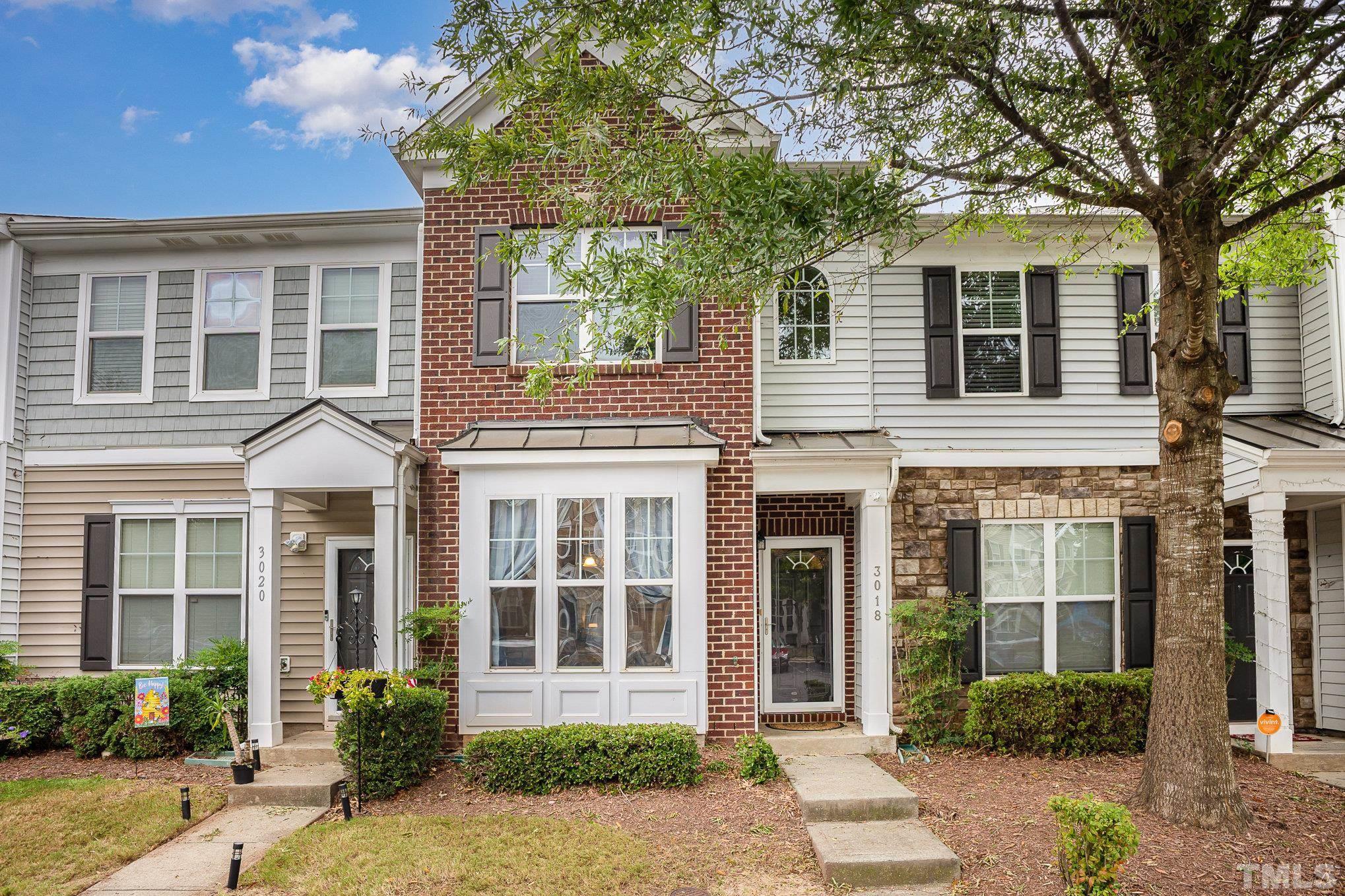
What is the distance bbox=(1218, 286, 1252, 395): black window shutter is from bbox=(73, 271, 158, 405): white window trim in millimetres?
12383

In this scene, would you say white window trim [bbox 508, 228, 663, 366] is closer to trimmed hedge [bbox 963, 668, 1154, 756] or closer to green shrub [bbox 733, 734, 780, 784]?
green shrub [bbox 733, 734, 780, 784]

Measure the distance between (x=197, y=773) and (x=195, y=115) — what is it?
52.7ft

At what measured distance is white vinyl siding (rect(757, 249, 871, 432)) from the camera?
33.4 feet

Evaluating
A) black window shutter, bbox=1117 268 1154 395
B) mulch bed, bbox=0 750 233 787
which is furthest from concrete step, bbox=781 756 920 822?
black window shutter, bbox=1117 268 1154 395

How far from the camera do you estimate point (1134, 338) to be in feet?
33.7

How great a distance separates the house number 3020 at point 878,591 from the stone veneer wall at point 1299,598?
4.18 m

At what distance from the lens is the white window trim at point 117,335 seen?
10422 mm

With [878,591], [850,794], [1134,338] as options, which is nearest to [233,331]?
[878,591]

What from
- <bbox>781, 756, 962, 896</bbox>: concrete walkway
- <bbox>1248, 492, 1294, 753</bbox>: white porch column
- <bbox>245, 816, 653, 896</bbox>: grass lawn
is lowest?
<bbox>245, 816, 653, 896</bbox>: grass lawn

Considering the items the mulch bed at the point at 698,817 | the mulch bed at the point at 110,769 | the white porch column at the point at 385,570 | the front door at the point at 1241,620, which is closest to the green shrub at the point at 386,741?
the mulch bed at the point at 698,817

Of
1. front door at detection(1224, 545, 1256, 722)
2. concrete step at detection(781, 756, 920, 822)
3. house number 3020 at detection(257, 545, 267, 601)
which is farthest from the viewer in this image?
front door at detection(1224, 545, 1256, 722)

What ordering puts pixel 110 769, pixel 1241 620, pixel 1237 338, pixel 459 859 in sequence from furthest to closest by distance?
pixel 1237 338 → pixel 1241 620 → pixel 110 769 → pixel 459 859

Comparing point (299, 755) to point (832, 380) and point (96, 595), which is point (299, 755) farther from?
point (832, 380)

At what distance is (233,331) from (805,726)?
7.92m
